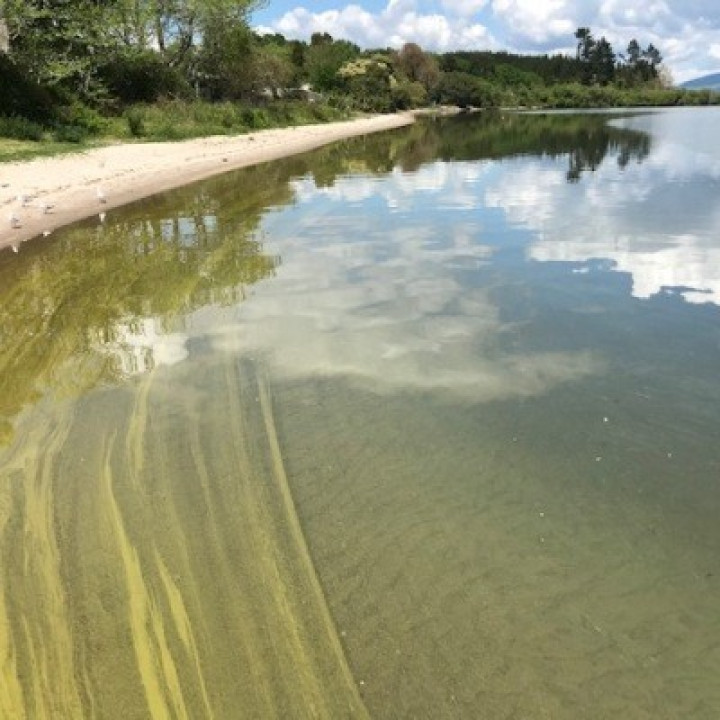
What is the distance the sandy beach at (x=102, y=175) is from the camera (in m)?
16.8

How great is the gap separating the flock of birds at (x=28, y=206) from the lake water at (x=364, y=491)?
14.4 feet

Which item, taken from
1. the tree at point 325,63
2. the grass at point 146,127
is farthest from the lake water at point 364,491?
the tree at point 325,63

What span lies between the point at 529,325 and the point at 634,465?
11.8ft

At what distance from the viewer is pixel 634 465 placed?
5738mm

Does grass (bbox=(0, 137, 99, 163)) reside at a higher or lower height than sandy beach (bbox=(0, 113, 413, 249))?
higher

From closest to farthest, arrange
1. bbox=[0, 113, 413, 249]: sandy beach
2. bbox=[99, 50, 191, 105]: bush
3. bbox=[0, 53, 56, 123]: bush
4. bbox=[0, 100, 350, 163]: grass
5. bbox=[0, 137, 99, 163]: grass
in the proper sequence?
bbox=[0, 113, 413, 249]: sandy beach, bbox=[0, 137, 99, 163]: grass, bbox=[0, 100, 350, 163]: grass, bbox=[0, 53, 56, 123]: bush, bbox=[99, 50, 191, 105]: bush

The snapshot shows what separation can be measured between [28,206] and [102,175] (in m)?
5.85

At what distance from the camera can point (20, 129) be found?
2798 cm

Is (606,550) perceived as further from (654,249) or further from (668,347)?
(654,249)

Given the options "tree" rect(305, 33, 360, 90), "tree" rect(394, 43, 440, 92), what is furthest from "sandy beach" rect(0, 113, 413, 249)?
"tree" rect(394, 43, 440, 92)

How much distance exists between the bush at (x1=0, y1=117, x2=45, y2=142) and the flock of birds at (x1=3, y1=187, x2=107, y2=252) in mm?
11366

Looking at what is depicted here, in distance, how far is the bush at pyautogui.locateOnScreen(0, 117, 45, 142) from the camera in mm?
27422

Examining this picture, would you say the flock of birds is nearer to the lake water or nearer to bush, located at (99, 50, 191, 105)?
the lake water

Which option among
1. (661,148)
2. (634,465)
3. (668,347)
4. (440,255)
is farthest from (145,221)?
(661,148)
